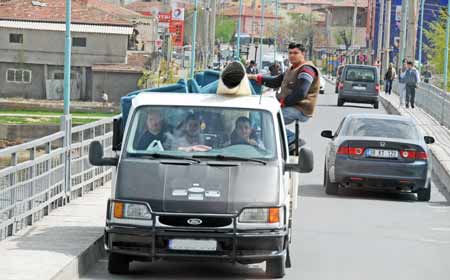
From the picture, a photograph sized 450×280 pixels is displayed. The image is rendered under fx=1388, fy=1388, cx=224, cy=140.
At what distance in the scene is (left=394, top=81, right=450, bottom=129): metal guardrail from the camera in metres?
44.5

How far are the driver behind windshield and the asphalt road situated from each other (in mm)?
1187

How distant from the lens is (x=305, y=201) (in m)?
21.4

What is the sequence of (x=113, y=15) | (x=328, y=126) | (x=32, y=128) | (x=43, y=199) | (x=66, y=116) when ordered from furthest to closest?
(x=113, y=15) < (x=32, y=128) < (x=328, y=126) < (x=66, y=116) < (x=43, y=199)

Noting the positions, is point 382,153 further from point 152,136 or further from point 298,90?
point 152,136

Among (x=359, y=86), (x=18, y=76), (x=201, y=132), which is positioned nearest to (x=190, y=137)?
(x=201, y=132)

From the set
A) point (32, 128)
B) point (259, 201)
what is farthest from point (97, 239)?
point (32, 128)

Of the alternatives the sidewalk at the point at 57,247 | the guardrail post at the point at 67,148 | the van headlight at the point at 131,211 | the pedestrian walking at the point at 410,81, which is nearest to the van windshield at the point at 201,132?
the van headlight at the point at 131,211

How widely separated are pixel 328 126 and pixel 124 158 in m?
32.2

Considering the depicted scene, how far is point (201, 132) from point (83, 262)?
164 cm

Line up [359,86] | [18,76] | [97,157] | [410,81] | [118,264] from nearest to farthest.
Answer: [118,264] < [97,157] < [410,81] < [359,86] < [18,76]

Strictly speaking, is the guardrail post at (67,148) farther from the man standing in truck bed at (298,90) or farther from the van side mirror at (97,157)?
the van side mirror at (97,157)

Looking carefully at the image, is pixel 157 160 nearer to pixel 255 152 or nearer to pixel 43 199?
pixel 255 152

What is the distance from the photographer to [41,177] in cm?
1592

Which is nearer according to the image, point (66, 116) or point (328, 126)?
point (66, 116)
